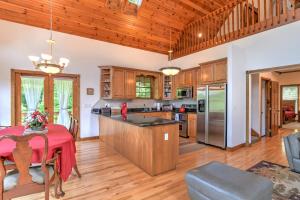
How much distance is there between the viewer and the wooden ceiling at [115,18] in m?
4.30

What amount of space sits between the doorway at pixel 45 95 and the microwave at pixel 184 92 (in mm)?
3687

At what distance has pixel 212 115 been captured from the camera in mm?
4809

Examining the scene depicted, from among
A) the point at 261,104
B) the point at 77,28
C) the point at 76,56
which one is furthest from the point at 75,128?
the point at 261,104

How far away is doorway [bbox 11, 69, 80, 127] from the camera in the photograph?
447 centimetres

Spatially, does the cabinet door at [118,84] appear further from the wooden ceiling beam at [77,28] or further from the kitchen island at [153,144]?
the kitchen island at [153,144]

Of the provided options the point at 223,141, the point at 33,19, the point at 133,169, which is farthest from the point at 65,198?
the point at 33,19

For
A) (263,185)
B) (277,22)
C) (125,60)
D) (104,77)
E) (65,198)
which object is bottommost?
(65,198)

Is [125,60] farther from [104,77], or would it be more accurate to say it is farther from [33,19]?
[33,19]

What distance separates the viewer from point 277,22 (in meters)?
4.16

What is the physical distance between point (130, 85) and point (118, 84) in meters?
0.48

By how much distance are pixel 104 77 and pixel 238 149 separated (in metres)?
4.72

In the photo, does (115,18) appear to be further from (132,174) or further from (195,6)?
(132,174)

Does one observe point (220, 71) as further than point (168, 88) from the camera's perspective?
No

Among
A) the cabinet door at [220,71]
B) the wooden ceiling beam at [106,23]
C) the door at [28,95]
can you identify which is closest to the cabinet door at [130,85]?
the wooden ceiling beam at [106,23]
